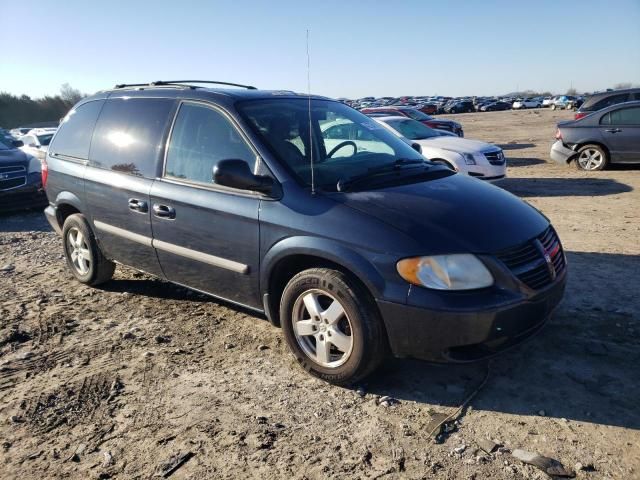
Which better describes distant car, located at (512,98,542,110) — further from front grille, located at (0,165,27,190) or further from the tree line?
front grille, located at (0,165,27,190)

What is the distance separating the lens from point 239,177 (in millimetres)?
3320

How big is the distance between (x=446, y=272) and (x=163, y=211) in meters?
2.26

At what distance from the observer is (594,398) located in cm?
307

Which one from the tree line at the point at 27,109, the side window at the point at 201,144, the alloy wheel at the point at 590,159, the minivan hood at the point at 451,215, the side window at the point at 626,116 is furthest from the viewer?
the tree line at the point at 27,109

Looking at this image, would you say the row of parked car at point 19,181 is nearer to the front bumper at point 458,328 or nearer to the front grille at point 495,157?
the front grille at point 495,157

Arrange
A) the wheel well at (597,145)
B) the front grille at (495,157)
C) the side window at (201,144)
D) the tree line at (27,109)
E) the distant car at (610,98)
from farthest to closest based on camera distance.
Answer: the tree line at (27,109), the distant car at (610,98), the wheel well at (597,145), the front grille at (495,157), the side window at (201,144)

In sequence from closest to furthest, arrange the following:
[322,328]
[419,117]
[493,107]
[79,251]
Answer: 1. [322,328]
2. [79,251]
3. [419,117]
4. [493,107]

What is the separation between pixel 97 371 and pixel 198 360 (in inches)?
27.2

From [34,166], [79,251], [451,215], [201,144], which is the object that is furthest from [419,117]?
[451,215]

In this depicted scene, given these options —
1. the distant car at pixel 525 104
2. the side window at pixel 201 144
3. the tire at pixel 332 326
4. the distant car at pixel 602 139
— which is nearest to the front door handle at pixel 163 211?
the side window at pixel 201 144

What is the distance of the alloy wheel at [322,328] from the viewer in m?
3.19

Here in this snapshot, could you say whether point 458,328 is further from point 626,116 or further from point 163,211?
point 626,116

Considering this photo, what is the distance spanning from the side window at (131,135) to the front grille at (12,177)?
209 inches

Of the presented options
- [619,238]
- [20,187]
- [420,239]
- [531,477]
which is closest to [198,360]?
[420,239]
